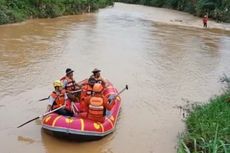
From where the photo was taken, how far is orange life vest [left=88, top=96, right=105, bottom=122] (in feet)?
27.8

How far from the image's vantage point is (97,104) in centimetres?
849

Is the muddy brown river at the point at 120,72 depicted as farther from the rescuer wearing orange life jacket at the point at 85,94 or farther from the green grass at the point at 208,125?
the rescuer wearing orange life jacket at the point at 85,94

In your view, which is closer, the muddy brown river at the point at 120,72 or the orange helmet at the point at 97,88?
the orange helmet at the point at 97,88

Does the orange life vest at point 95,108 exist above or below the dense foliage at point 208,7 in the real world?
above

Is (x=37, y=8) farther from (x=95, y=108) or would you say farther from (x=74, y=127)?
(x=74, y=127)

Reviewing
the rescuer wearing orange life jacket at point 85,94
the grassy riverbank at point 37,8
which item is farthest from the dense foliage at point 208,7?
the rescuer wearing orange life jacket at point 85,94

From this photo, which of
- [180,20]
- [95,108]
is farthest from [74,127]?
[180,20]

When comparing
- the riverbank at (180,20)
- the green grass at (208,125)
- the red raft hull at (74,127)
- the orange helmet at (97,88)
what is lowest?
the riverbank at (180,20)

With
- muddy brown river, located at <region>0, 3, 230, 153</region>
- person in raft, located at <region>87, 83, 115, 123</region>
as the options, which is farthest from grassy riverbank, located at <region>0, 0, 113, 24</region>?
person in raft, located at <region>87, 83, 115, 123</region>

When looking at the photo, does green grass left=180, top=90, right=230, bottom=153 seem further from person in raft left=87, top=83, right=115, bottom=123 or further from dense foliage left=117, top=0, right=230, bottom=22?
dense foliage left=117, top=0, right=230, bottom=22

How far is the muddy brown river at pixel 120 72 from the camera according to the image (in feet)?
29.1

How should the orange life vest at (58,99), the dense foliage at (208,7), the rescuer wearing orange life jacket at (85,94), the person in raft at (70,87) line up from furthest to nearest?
the dense foliage at (208,7), the person in raft at (70,87), the orange life vest at (58,99), the rescuer wearing orange life jacket at (85,94)

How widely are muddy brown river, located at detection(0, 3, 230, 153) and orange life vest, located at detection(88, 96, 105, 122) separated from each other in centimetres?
56

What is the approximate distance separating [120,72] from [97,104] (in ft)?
21.8
